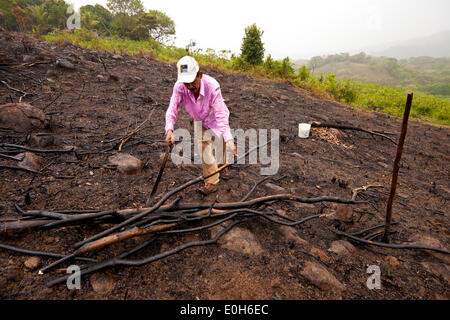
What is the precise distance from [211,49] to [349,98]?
6.50m

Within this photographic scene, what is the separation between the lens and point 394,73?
4191cm

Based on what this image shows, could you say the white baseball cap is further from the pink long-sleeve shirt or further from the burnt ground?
the burnt ground

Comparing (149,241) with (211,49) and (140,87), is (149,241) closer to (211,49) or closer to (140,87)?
(140,87)

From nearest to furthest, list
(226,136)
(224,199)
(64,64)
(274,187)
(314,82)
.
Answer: (226,136), (224,199), (274,187), (64,64), (314,82)

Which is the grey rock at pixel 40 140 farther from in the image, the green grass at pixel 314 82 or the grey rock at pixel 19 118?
the green grass at pixel 314 82

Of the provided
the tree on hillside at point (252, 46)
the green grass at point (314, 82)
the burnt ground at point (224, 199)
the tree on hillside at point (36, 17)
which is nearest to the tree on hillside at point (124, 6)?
the tree on hillside at point (36, 17)

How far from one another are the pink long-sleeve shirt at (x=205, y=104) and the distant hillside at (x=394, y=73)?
2416 centimetres

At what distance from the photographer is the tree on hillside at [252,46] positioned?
9906 millimetres

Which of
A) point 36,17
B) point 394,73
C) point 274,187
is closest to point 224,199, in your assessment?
point 274,187

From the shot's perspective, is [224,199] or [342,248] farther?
[224,199]

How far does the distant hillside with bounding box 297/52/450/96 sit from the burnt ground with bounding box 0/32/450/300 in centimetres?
2248

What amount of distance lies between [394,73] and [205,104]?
53.0 metres

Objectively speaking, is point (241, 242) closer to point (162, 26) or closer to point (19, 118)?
point (19, 118)

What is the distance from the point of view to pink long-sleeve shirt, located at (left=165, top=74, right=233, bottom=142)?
2.22 meters
